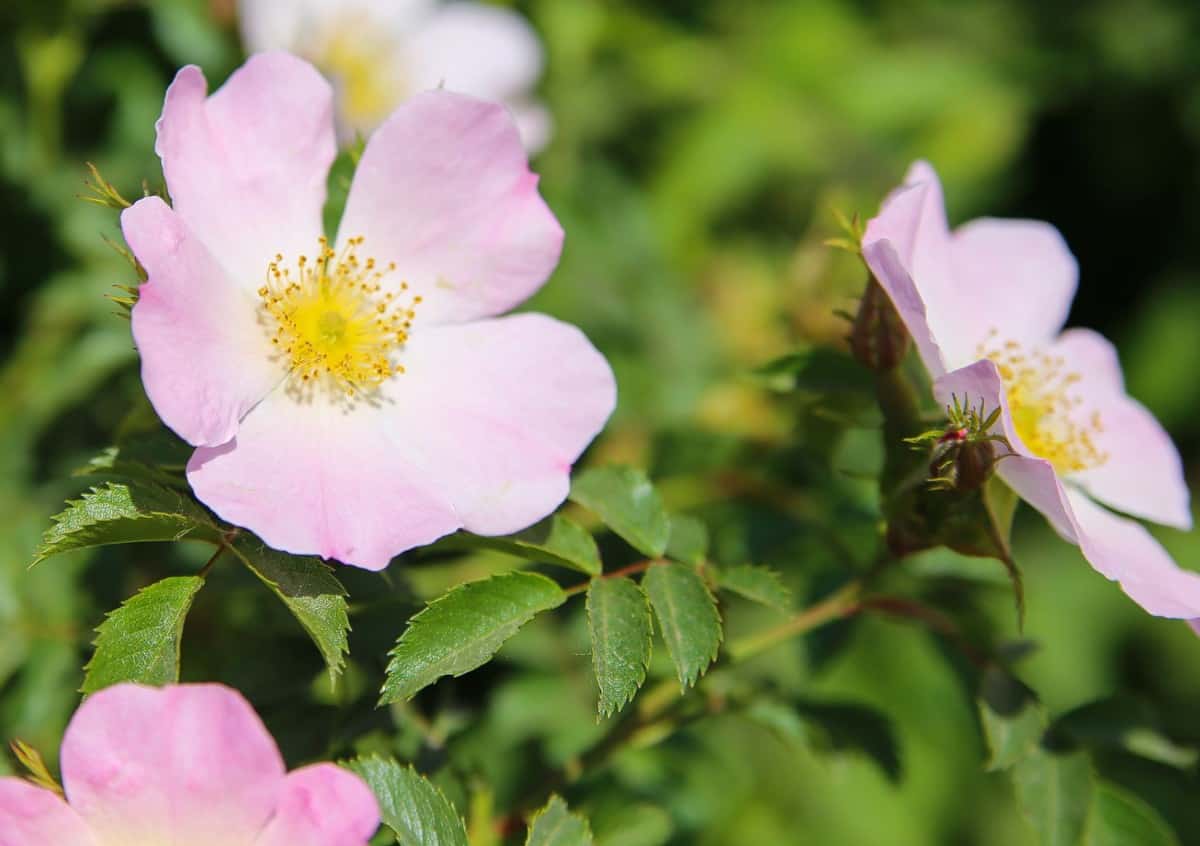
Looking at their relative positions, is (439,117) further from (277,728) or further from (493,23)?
(493,23)

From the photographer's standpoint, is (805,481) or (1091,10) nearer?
(805,481)

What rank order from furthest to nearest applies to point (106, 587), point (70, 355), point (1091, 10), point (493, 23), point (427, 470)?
point (1091, 10), point (493, 23), point (70, 355), point (106, 587), point (427, 470)

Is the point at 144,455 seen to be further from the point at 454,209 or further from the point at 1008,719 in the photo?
the point at 1008,719

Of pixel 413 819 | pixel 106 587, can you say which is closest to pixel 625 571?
pixel 413 819

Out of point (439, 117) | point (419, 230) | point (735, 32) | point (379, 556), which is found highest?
point (439, 117)

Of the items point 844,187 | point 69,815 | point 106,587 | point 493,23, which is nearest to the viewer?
point 69,815

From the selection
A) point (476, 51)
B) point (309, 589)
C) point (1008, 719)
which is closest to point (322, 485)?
point (309, 589)

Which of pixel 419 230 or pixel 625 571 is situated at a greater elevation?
pixel 419 230

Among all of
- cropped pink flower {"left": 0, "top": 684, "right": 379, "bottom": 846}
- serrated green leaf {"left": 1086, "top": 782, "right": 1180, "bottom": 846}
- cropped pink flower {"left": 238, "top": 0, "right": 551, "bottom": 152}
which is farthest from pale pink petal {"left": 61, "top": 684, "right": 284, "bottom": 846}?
cropped pink flower {"left": 238, "top": 0, "right": 551, "bottom": 152}
